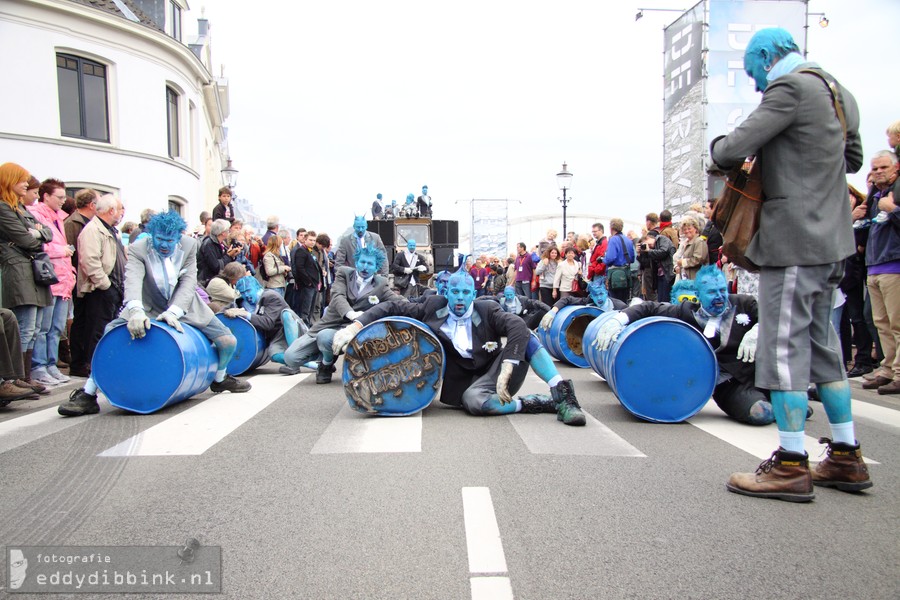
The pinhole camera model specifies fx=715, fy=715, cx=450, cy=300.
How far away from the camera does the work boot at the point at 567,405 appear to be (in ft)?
19.3

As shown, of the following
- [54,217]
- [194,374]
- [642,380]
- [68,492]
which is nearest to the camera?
[68,492]

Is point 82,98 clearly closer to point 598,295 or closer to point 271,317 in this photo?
point 271,317

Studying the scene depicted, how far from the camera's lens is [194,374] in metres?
6.71

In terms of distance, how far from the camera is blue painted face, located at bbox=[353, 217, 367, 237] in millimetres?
10614

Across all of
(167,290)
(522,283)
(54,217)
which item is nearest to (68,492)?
(167,290)

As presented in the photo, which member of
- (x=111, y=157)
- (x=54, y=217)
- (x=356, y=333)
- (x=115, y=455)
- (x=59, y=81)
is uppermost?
(x=59, y=81)

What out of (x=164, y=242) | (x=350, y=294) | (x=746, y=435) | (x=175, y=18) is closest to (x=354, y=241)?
(x=350, y=294)

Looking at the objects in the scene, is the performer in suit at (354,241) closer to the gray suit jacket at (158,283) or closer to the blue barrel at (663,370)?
the gray suit jacket at (158,283)

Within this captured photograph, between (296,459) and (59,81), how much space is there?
65.6ft

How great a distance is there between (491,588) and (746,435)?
11.5 ft

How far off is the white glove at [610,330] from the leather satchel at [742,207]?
208 centimetres

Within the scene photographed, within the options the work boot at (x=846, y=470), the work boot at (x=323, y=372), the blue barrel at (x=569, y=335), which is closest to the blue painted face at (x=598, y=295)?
the blue barrel at (x=569, y=335)

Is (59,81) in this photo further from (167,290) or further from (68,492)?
(68,492)

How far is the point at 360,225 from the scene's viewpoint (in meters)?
10.6
